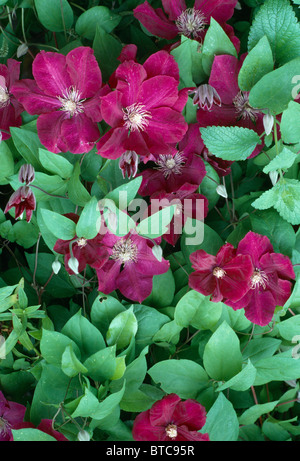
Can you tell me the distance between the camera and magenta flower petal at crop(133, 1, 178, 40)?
2.57 feet

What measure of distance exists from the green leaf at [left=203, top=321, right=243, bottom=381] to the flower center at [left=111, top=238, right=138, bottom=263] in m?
0.18

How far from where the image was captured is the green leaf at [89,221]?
71 cm

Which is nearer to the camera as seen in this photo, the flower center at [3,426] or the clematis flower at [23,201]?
the clematis flower at [23,201]

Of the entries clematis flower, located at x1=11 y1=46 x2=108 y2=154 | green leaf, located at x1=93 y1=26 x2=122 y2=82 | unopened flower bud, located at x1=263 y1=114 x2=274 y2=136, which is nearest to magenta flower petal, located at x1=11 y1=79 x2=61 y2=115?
clematis flower, located at x1=11 y1=46 x2=108 y2=154

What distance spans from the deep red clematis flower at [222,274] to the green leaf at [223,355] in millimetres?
49

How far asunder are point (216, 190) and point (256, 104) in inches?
5.7

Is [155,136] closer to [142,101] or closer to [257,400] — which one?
[142,101]

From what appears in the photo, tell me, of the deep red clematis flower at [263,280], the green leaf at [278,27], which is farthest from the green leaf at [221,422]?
the green leaf at [278,27]

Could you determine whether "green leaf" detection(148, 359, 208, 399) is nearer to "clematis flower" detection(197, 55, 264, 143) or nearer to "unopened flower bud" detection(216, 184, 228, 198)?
"unopened flower bud" detection(216, 184, 228, 198)

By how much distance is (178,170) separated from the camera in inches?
32.0

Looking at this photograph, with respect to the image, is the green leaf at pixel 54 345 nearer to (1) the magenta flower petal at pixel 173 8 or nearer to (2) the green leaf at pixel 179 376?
(2) the green leaf at pixel 179 376

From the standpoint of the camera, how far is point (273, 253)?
76 centimetres

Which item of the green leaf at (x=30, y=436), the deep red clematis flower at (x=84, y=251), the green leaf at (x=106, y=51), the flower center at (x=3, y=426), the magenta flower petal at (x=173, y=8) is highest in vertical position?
the magenta flower petal at (x=173, y=8)
